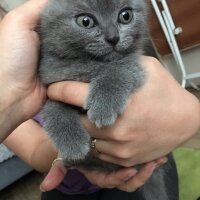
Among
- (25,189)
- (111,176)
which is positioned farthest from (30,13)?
(25,189)

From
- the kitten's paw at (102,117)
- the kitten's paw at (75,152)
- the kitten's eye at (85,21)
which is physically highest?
the kitten's eye at (85,21)

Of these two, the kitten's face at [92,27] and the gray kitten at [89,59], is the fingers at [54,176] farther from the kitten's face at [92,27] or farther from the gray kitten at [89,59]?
the kitten's face at [92,27]

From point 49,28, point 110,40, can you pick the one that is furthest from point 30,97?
point 110,40

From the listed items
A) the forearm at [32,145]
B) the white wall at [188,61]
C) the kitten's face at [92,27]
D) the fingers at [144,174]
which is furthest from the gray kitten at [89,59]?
the white wall at [188,61]

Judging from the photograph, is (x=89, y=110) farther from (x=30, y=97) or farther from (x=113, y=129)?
(x=30, y=97)

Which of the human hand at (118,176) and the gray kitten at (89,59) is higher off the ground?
the gray kitten at (89,59)

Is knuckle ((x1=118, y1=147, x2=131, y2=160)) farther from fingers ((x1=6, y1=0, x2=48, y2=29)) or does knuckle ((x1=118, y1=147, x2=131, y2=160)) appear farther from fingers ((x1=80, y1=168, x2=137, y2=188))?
fingers ((x1=6, y1=0, x2=48, y2=29))
